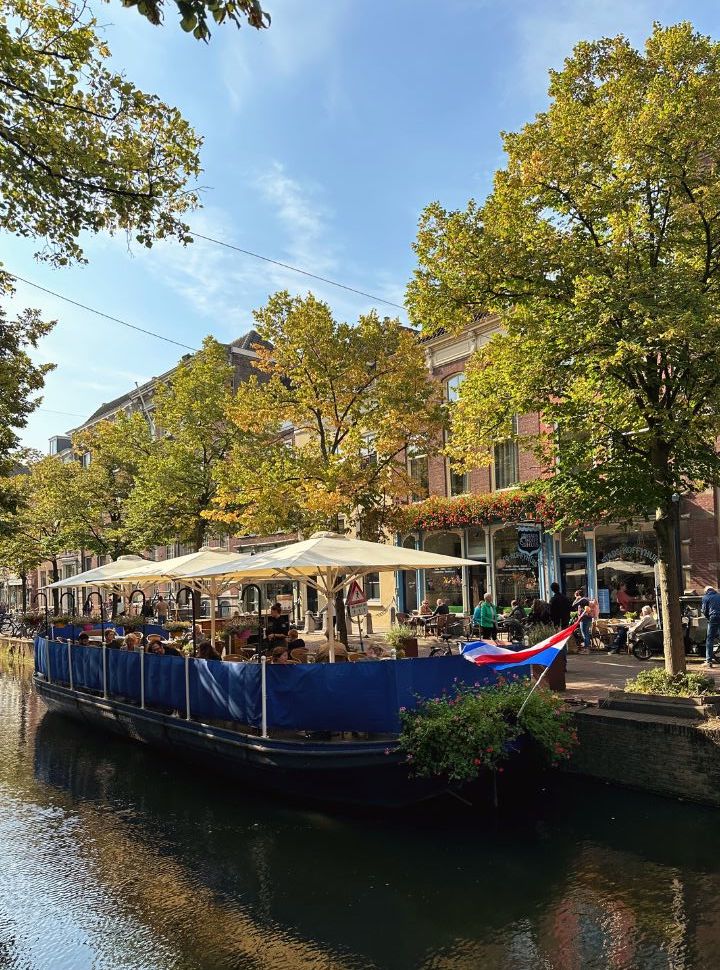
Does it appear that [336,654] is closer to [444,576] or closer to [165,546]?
[444,576]

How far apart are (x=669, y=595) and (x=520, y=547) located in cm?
841

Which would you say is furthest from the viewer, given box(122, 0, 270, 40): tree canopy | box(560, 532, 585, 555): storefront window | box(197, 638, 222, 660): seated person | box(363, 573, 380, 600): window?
box(363, 573, 380, 600): window

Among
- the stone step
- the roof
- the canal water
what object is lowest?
the canal water

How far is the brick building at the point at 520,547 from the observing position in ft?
59.5

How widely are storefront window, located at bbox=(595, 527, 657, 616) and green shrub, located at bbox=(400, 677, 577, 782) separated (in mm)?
10517

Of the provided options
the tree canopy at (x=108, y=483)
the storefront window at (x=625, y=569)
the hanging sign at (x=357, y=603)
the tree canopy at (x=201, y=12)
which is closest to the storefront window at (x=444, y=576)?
the hanging sign at (x=357, y=603)

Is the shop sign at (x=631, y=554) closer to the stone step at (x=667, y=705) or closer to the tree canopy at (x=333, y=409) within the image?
the tree canopy at (x=333, y=409)

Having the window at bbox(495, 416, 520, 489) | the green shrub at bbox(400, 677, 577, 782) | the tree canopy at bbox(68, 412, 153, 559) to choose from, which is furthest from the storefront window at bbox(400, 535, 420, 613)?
the green shrub at bbox(400, 677, 577, 782)

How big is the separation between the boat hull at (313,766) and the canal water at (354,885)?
0.88 ft

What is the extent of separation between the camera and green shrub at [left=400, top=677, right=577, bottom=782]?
8359 mm

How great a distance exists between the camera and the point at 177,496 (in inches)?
925

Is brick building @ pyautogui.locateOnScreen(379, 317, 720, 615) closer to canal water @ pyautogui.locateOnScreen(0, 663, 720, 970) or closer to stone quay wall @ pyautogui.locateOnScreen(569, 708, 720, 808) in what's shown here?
stone quay wall @ pyautogui.locateOnScreen(569, 708, 720, 808)

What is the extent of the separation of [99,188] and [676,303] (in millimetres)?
6857

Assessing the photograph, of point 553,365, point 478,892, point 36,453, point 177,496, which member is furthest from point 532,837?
point 36,453
